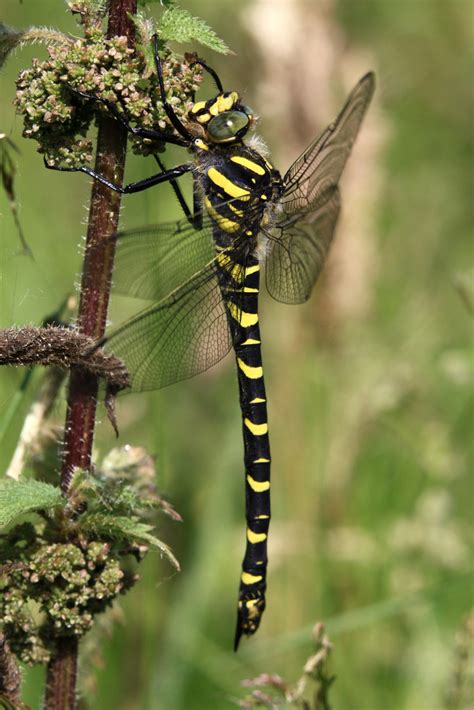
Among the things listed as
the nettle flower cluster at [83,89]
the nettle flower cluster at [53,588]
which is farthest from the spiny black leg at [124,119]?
the nettle flower cluster at [53,588]

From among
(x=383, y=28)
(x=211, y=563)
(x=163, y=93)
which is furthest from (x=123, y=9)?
(x=383, y=28)

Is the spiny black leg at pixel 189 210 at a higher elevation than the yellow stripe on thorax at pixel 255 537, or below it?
higher

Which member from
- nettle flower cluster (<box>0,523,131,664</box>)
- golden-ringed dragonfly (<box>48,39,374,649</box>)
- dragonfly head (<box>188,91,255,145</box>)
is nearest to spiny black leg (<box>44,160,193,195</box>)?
golden-ringed dragonfly (<box>48,39,374,649</box>)

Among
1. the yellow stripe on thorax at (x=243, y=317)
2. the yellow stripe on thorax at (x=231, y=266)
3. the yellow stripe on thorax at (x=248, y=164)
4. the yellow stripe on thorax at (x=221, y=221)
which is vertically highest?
the yellow stripe on thorax at (x=248, y=164)

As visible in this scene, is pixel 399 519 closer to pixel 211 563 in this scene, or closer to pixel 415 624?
pixel 415 624

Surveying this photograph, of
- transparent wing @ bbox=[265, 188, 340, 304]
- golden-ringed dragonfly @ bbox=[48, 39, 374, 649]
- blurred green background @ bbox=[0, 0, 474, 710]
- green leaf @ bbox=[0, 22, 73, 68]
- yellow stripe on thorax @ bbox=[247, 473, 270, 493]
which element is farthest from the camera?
blurred green background @ bbox=[0, 0, 474, 710]

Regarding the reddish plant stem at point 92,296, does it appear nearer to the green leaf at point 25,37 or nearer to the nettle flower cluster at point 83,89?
the nettle flower cluster at point 83,89

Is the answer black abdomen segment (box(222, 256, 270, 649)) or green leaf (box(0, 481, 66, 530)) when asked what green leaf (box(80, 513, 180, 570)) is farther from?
black abdomen segment (box(222, 256, 270, 649))

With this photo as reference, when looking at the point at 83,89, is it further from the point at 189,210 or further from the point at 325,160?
the point at 325,160
